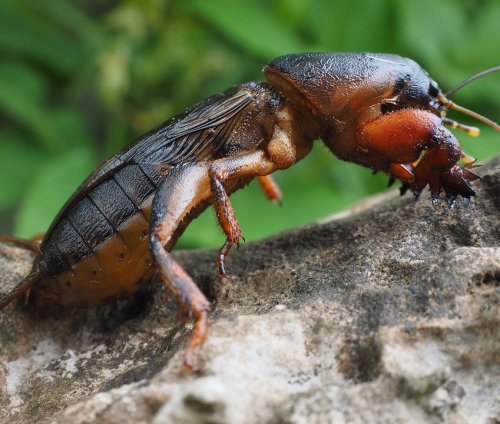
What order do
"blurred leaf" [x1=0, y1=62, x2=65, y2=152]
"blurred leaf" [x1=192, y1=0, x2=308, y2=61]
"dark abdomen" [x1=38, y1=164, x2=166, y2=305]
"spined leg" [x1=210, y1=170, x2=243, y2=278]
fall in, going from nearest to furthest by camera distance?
"spined leg" [x1=210, y1=170, x2=243, y2=278]
"dark abdomen" [x1=38, y1=164, x2=166, y2=305]
"blurred leaf" [x1=192, y1=0, x2=308, y2=61]
"blurred leaf" [x1=0, y1=62, x2=65, y2=152]

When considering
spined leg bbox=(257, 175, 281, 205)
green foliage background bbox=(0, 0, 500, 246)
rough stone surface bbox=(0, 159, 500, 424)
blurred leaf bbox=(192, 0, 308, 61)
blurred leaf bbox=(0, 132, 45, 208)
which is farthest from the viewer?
blurred leaf bbox=(0, 132, 45, 208)

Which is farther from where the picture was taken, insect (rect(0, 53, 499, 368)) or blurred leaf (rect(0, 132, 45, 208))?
blurred leaf (rect(0, 132, 45, 208))

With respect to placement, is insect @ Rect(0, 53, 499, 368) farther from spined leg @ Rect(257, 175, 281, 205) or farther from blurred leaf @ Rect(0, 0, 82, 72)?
blurred leaf @ Rect(0, 0, 82, 72)

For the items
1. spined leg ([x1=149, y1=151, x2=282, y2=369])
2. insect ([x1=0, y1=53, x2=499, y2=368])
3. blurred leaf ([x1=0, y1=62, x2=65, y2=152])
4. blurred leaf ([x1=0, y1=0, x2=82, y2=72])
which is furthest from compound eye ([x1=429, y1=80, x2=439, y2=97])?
blurred leaf ([x1=0, y1=0, x2=82, y2=72])

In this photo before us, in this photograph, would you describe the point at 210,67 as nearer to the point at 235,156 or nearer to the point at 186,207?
the point at 235,156

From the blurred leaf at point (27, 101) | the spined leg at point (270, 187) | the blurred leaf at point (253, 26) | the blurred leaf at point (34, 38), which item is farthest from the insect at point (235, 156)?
the blurred leaf at point (34, 38)

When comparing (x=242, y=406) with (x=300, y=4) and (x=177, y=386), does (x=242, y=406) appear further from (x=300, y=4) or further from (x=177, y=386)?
(x=300, y=4)
